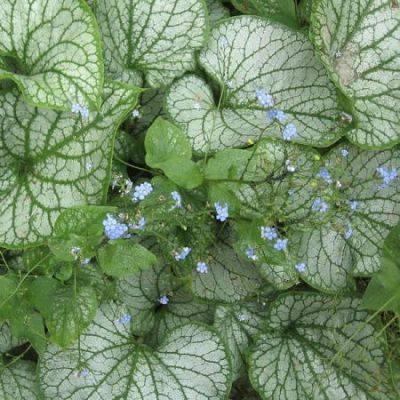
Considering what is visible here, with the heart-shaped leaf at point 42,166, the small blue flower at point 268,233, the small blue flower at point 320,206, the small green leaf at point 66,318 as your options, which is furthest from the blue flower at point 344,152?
the small green leaf at point 66,318

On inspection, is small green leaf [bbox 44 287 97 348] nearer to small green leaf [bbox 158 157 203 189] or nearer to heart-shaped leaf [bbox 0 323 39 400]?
heart-shaped leaf [bbox 0 323 39 400]

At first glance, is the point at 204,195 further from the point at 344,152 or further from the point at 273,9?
the point at 273,9

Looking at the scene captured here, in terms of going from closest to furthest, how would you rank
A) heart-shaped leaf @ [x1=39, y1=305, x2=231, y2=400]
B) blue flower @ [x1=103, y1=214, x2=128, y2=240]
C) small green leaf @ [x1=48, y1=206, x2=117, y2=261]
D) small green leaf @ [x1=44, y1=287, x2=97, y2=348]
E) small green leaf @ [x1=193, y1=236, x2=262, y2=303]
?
blue flower @ [x1=103, y1=214, x2=128, y2=240] → small green leaf @ [x1=48, y1=206, x2=117, y2=261] → small green leaf @ [x1=44, y1=287, x2=97, y2=348] → heart-shaped leaf @ [x1=39, y1=305, x2=231, y2=400] → small green leaf @ [x1=193, y1=236, x2=262, y2=303]

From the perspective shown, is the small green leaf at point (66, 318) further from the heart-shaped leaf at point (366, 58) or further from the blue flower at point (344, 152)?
the heart-shaped leaf at point (366, 58)

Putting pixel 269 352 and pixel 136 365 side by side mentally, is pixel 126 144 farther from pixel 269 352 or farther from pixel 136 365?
pixel 269 352

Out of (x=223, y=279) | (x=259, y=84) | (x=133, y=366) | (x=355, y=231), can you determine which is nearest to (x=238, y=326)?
(x=223, y=279)

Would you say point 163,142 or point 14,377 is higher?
point 163,142

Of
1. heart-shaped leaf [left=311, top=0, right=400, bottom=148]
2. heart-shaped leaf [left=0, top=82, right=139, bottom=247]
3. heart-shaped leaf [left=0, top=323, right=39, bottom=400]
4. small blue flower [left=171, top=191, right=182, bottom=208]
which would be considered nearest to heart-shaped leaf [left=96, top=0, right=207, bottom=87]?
heart-shaped leaf [left=0, top=82, right=139, bottom=247]
